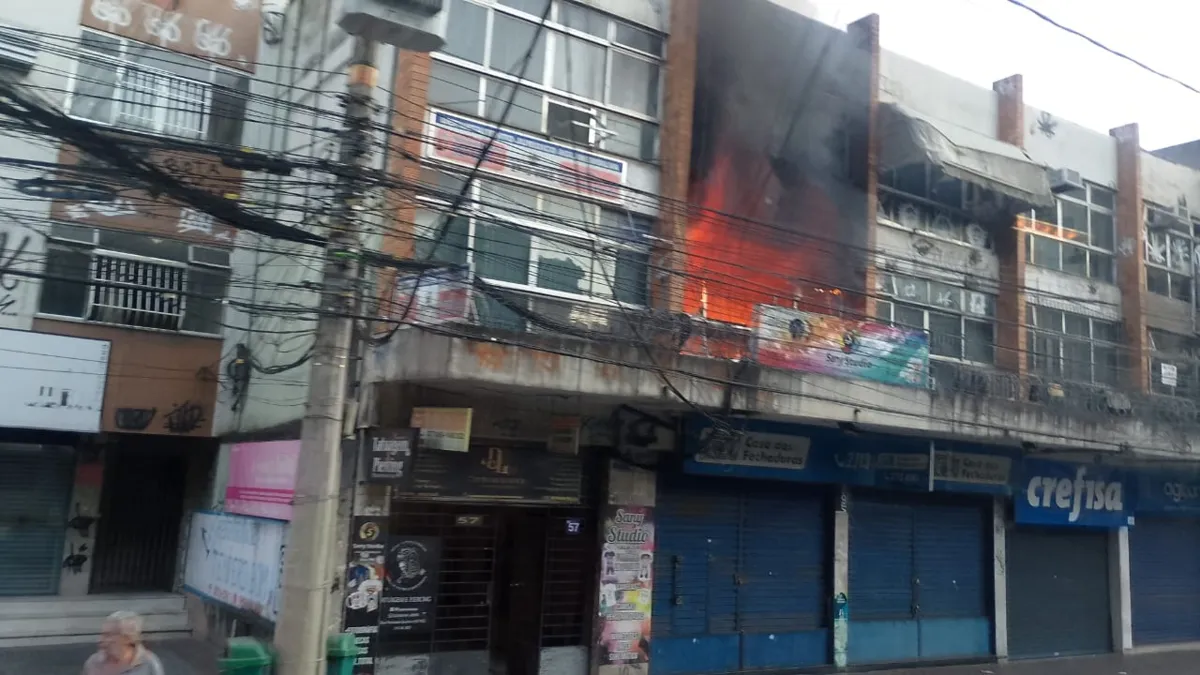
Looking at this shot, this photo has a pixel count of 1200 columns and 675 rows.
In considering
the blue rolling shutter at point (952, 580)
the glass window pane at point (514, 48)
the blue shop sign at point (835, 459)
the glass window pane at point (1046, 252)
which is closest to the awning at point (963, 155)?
the glass window pane at point (1046, 252)

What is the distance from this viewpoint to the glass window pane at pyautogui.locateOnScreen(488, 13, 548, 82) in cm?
1159

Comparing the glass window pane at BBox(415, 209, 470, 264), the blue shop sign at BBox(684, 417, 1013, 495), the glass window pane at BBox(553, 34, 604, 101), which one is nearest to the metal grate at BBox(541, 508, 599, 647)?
the blue shop sign at BBox(684, 417, 1013, 495)

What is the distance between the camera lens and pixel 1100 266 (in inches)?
745

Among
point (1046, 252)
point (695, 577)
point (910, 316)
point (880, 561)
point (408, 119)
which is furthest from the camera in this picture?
point (1046, 252)

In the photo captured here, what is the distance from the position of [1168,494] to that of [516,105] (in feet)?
48.8

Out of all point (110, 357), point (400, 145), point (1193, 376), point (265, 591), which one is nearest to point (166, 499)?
point (110, 357)

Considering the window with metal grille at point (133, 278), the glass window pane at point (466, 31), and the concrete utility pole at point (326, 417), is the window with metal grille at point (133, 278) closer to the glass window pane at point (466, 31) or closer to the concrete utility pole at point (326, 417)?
the glass window pane at point (466, 31)

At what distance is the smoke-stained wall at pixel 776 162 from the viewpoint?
1351 cm

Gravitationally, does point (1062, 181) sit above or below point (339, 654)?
above

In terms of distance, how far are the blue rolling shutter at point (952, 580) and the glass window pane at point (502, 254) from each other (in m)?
7.72

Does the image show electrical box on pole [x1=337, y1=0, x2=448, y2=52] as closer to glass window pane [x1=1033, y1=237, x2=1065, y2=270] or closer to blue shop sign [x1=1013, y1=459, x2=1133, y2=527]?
blue shop sign [x1=1013, y1=459, x2=1133, y2=527]

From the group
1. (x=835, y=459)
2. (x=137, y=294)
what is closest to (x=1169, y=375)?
(x=835, y=459)

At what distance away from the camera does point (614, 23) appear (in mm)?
12742

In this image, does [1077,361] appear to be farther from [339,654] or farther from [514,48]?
[339,654]
